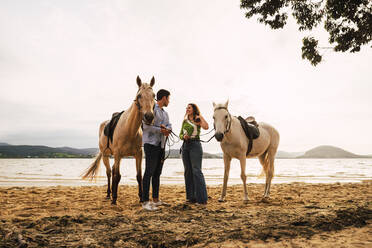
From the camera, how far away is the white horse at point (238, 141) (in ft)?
Answer: 16.6

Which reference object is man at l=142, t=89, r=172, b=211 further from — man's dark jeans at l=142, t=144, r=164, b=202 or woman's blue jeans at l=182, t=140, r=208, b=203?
woman's blue jeans at l=182, t=140, r=208, b=203

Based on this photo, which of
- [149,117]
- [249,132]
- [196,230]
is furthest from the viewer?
[249,132]

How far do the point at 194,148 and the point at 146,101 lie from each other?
1449 mm

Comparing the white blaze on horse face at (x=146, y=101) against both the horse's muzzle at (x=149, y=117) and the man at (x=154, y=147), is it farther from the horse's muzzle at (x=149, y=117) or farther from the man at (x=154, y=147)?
the man at (x=154, y=147)

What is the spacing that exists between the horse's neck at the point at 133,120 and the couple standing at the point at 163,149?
50cm

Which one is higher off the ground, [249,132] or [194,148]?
[249,132]

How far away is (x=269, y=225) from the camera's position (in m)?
3.10

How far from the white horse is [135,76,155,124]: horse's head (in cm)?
156

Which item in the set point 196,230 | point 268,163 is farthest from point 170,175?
point 196,230

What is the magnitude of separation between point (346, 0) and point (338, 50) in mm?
1244

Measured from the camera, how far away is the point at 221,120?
498 cm

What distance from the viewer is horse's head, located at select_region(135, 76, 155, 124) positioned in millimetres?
4047

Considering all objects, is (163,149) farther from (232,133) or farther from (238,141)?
(238,141)

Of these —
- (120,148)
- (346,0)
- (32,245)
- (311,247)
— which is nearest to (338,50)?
(346,0)
